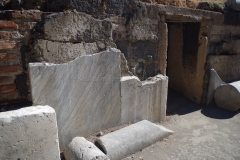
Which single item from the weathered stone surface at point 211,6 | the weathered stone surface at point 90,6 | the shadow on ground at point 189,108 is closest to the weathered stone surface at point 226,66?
the shadow on ground at point 189,108

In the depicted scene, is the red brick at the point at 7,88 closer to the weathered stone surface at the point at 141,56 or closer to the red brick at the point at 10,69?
the red brick at the point at 10,69

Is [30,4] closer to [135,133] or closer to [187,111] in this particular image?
[135,133]

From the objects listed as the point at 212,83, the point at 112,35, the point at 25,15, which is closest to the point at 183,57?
the point at 212,83

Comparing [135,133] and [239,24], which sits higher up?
[239,24]

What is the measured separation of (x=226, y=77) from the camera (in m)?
4.52

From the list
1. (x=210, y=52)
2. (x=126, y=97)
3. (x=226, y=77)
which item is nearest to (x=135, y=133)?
(x=126, y=97)

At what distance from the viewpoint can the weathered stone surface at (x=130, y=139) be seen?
215 cm

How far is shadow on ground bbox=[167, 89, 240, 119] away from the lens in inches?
149

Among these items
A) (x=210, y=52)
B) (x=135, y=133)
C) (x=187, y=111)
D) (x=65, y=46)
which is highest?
(x=65, y=46)

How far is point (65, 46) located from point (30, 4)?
56 cm

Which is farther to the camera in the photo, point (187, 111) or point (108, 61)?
point (187, 111)

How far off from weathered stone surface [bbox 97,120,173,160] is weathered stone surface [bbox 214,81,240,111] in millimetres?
1975

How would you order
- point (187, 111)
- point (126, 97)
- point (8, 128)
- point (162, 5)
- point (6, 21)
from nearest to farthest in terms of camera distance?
point (8, 128)
point (6, 21)
point (126, 97)
point (162, 5)
point (187, 111)

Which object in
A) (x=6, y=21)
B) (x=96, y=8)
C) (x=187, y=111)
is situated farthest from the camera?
(x=187, y=111)
